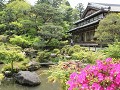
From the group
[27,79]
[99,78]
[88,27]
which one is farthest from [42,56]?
[99,78]

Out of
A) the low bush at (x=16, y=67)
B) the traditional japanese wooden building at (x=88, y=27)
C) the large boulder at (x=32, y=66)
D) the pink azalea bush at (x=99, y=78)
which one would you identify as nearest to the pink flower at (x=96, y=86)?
the pink azalea bush at (x=99, y=78)

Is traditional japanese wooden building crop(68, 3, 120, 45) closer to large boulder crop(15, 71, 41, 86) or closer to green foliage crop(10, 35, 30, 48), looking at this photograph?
green foliage crop(10, 35, 30, 48)

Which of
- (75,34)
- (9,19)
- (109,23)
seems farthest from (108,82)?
(75,34)

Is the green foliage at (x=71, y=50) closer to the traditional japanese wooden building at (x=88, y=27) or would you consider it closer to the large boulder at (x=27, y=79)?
the traditional japanese wooden building at (x=88, y=27)

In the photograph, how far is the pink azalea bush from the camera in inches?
126

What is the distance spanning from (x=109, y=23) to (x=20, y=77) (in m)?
7.60

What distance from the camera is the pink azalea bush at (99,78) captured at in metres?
3.21

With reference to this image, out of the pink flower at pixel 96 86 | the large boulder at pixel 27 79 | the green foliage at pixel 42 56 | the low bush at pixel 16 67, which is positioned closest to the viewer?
the pink flower at pixel 96 86

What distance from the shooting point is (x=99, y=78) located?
329 centimetres

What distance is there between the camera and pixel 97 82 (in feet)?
10.7

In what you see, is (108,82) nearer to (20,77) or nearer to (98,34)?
(20,77)

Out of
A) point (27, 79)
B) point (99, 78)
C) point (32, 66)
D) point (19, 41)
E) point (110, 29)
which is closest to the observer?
point (99, 78)

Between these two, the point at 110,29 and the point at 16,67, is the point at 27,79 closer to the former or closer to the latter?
the point at 16,67

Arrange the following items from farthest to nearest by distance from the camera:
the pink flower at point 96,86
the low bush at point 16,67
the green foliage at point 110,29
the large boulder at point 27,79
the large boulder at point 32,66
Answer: the large boulder at point 32,66 → the green foliage at point 110,29 → the low bush at point 16,67 → the large boulder at point 27,79 → the pink flower at point 96,86
